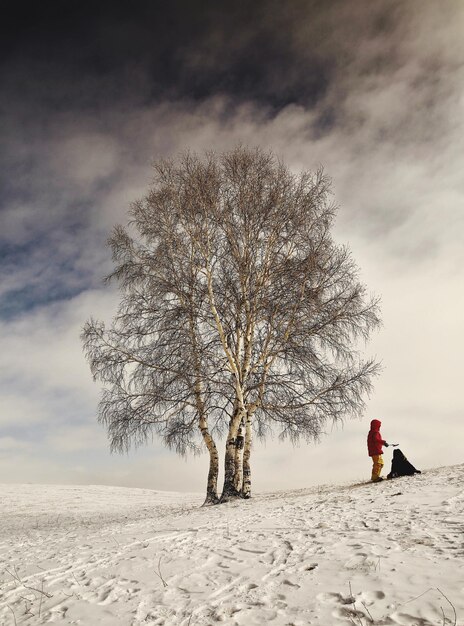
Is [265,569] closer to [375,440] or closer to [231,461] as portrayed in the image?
[231,461]

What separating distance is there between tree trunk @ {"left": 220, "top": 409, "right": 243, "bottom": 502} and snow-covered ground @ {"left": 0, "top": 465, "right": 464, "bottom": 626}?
10.5ft

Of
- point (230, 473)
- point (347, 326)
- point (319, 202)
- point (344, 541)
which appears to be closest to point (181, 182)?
point (319, 202)

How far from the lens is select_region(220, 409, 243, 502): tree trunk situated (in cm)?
1062

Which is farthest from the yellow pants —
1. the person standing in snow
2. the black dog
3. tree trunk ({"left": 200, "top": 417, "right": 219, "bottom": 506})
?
tree trunk ({"left": 200, "top": 417, "right": 219, "bottom": 506})

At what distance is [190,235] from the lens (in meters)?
12.1

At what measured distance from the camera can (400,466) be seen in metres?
10.6

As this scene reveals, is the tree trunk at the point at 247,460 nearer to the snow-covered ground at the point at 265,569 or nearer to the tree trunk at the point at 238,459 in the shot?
the tree trunk at the point at 238,459

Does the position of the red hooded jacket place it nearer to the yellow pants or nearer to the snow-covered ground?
the yellow pants

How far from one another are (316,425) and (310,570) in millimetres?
7690

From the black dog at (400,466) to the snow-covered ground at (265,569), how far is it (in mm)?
3113

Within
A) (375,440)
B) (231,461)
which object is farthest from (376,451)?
(231,461)

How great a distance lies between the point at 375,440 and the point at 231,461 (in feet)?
12.0

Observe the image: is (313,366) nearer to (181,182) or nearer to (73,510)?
(181,182)

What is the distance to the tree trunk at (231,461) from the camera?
10.6m
